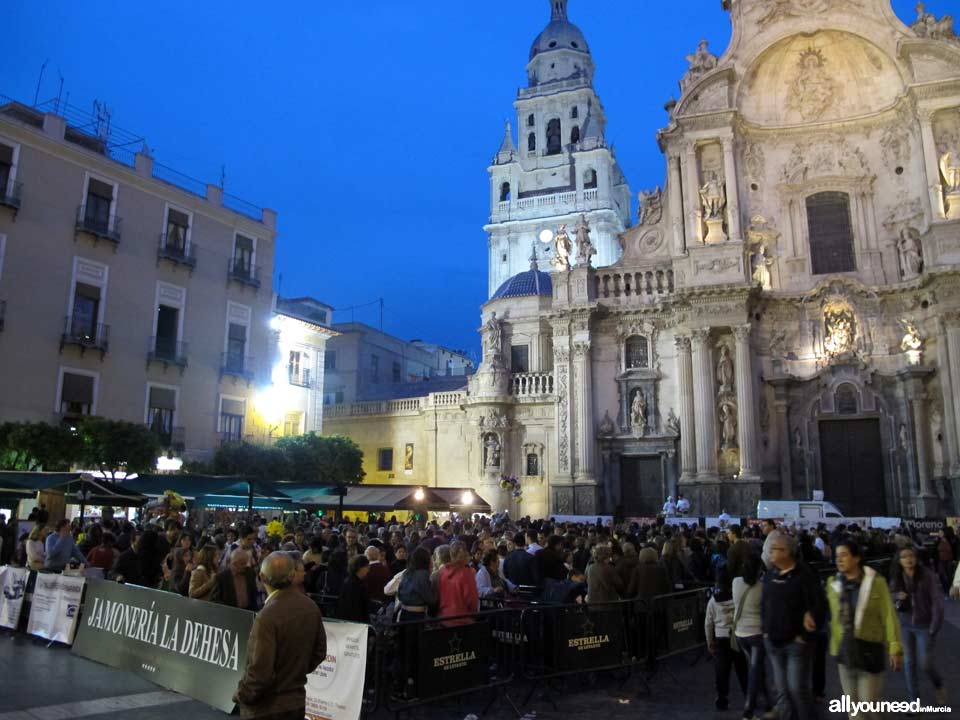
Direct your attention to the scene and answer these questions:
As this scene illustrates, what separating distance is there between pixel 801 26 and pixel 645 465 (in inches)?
754

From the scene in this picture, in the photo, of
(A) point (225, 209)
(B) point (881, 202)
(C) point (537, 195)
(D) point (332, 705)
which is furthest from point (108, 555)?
(C) point (537, 195)

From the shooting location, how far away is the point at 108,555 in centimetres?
1324

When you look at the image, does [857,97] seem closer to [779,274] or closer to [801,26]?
[801,26]

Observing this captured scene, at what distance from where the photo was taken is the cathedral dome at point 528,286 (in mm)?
41562

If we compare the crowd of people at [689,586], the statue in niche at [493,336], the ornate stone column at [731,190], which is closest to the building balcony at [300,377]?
the statue in niche at [493,336]

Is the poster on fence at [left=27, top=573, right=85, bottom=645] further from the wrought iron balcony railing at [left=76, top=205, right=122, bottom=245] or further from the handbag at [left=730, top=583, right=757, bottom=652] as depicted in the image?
the wrought iron balcony railing at [left=76, top=205, right=122, bottom=245]

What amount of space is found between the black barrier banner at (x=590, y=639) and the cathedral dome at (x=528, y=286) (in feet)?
105

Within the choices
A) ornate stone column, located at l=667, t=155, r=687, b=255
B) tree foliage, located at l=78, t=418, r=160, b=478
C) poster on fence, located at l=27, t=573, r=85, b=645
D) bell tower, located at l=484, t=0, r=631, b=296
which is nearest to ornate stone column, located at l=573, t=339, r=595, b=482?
ornate stone column, located at l=667, t=155, r=687, b=255

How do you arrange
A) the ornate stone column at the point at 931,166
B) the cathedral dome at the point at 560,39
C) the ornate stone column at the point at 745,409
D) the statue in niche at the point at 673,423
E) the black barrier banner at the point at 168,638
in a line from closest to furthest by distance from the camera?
1. the black barrier banner at the point at 168,638
2. the ornate stone column at the point at 931,166
3. the ornate stone column at the point at 745,409
4. the statue in niche at the point at 673,423
5. the cathedral dome at the point at 560,39

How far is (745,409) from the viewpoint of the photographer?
3002 centimetres

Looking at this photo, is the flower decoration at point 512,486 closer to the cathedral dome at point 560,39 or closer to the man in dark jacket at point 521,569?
the man in dark jacket at point 521,569

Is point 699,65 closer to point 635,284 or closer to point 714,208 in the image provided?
point 714,208

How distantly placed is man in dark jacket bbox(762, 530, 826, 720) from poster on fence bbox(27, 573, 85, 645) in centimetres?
897

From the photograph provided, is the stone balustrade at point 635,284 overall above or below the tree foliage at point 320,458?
above
